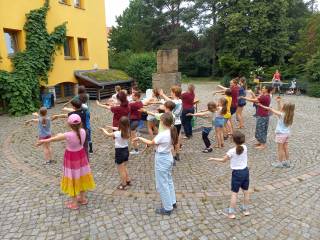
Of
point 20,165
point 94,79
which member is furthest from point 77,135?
point 94,79

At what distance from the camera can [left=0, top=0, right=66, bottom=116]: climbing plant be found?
1377cm

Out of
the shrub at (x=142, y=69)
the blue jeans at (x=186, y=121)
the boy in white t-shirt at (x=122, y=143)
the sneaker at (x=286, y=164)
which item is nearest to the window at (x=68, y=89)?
the shrub at (x=142, y=69)

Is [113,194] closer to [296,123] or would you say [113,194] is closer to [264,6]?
[296,123]

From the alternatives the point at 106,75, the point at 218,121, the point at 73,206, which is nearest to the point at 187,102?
the point at 218,121

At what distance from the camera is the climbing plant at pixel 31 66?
1377cm

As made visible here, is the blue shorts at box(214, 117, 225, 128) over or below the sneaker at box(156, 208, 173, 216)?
over

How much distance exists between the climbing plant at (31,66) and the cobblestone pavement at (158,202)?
255 inches

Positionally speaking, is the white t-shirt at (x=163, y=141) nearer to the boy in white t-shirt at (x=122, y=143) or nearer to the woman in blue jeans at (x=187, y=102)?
the boy in white t-shirt at (x=122, y=143)

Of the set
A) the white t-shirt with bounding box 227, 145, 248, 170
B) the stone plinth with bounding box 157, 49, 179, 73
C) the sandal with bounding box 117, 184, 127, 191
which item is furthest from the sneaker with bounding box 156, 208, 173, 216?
the stone plinth with bounding box 157, 49, 179, 73

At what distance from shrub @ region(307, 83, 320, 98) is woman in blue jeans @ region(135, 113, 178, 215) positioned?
57.4 ft

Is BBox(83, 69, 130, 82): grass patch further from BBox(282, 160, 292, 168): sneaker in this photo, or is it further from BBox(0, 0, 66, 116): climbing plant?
BBox(282, 160, 292, 168): sneaker

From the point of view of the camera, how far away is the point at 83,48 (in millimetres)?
19891

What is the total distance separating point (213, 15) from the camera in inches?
1433

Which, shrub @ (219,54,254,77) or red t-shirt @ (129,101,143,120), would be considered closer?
red t-shirt @ (129,101,143,120)
